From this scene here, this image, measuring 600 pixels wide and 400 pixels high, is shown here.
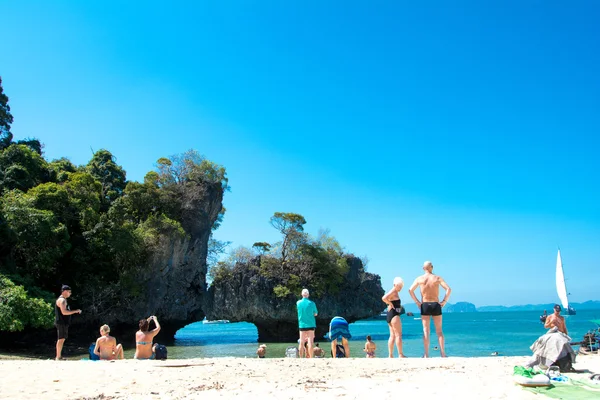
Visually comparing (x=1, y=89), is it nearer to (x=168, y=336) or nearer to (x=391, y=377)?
(x=168, y=336)

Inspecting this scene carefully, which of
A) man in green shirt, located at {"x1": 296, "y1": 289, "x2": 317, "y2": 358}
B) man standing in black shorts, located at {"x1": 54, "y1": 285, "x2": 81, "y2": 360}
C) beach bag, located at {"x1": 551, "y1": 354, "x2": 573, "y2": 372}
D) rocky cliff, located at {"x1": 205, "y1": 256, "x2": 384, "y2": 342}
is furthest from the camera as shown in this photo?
rocky cliff, located at {"x1": 205, "y1": 256, "x2": 384, "y2": 342}

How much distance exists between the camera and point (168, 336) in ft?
125

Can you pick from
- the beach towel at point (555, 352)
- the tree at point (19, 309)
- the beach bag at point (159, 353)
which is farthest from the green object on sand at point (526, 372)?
the tree at point (19, 309)

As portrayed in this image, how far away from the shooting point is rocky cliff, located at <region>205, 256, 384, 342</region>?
3631cm

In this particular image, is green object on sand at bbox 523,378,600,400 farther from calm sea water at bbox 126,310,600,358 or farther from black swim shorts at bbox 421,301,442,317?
calm sea water at bbox 126,310,600,358

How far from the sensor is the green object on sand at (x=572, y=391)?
5.14 m

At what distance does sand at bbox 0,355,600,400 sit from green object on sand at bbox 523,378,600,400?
212mm

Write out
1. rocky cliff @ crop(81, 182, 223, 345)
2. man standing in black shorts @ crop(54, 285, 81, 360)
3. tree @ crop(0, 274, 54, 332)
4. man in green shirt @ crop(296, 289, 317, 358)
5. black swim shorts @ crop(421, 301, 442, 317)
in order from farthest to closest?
rocky cliff @ crop(81, 182, 223, 345), tree @ crop(0, 274, 54, 332), man standing in black shorts @ crop(54, 285, 81, 360), man in green shirt @ crop(296, 289, 317, 358), black swim shorts @ crop(421, 301, 442, 317)

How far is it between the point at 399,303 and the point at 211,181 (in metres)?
29.2

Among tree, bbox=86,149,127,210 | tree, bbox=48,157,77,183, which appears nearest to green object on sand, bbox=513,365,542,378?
tree, bbox=48,157,77,183

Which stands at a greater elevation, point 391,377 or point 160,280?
point 160,280

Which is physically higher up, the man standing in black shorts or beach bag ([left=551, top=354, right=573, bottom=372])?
the man standing in black shorts

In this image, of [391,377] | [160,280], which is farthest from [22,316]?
[391,377]

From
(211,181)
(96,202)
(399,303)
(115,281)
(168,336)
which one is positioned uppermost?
(211,181)
